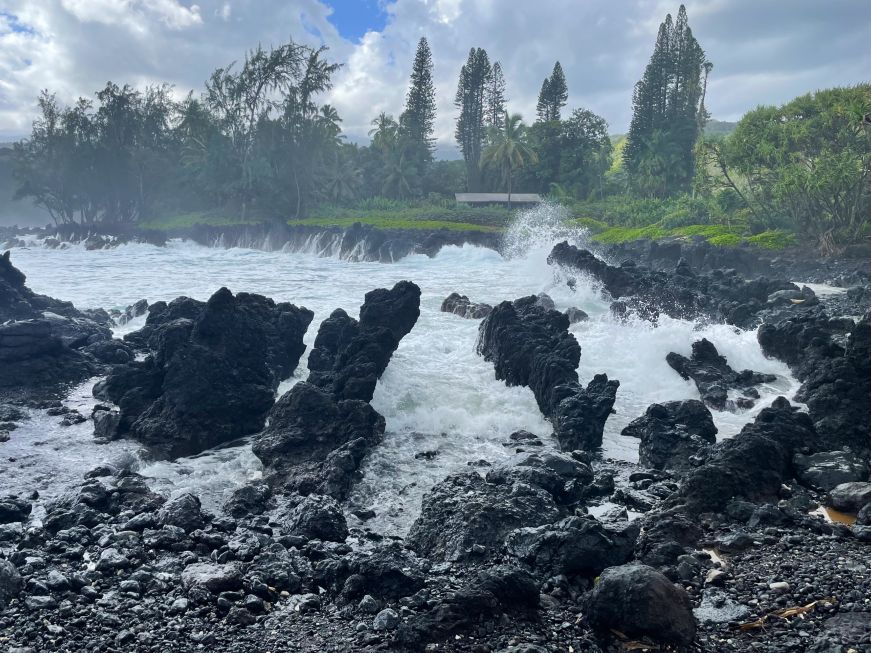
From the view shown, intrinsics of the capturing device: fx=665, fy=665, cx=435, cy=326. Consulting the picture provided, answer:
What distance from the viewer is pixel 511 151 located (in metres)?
77.9

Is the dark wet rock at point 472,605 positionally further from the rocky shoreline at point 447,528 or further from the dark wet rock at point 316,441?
the dark wet rock at point 316,441

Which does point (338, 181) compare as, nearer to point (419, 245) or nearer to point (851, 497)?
point (419, 245)

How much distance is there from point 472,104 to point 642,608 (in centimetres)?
9361

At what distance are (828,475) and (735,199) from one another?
5241 cm

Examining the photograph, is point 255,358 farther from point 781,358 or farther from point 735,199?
point 735,199

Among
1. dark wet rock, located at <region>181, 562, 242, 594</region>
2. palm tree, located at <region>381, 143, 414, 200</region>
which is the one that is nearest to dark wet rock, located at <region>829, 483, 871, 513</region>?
dark wet rock, located at <region>181, 562, 242, 594</region>

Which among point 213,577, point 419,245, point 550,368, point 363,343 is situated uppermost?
point 419,245

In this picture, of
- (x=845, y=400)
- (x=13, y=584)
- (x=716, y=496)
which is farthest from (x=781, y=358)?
(x=13, y=584)

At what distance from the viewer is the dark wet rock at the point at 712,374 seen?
16391 millimetres

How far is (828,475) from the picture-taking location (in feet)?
33.5

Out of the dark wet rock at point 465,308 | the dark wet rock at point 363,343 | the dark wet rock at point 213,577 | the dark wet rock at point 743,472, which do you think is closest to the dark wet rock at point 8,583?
the dark wet rock at point 213,577

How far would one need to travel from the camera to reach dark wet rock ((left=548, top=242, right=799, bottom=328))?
26.9 metres

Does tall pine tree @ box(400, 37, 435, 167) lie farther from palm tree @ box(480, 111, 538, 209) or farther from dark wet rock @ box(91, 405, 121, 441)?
dark wet rock @ box(91, 405, 121, 441)

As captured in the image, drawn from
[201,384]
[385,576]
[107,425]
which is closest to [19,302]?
[107,425]
